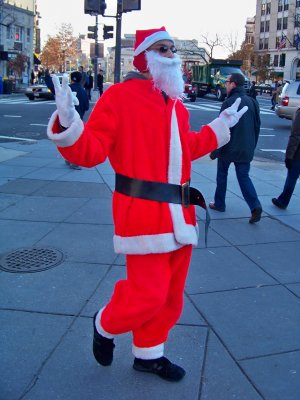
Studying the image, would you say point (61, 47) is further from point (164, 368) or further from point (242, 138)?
point (164, 368)

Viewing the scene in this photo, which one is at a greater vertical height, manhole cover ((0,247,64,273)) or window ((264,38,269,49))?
window ((264,38,269,49))

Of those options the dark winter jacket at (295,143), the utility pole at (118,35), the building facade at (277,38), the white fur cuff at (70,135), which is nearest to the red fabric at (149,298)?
the white fur cuff at (70,135)

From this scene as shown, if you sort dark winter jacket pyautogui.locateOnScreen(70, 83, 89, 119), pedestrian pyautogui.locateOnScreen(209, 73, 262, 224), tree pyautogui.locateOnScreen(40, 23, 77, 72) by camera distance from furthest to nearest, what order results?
tree pyautogui.locateOnScreen(40, 23, 77, 72)
dark winter jacket pyautogui.locateOnScreen(70, 83, 89, 119)
pedestrian pyautogui.locateOnScreen(209, 73, 262, 224)

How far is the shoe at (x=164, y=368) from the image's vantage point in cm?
278

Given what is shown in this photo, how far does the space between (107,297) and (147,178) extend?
4.95 feet

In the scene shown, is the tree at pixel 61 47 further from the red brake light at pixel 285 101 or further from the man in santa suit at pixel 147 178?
the man in santa suit at pixel 147 178

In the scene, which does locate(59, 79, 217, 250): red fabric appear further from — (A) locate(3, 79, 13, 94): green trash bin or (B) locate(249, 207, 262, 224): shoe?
(A) locate(3, 79, 13, 94): green trash bin

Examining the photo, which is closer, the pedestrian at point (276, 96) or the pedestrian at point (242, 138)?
the pedestrian at point (242, 138)

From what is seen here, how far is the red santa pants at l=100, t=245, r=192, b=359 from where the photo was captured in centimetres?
252

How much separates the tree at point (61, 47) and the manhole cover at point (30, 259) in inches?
2491

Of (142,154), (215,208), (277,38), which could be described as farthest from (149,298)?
(277,38)

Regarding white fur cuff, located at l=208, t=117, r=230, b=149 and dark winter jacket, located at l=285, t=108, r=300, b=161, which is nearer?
white fur cuff, located at l=208, t=117, r=230, b=149

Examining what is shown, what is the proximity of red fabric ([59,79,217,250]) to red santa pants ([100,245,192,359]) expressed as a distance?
182mm

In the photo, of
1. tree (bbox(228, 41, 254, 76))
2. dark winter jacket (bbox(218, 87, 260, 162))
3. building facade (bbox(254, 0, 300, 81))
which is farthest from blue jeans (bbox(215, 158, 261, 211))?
tree (bbox(228, 41, 254, 76))
